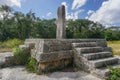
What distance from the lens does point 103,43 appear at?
642cm

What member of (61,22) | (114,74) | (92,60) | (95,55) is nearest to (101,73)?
(114,74)

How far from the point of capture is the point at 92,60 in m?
4.74

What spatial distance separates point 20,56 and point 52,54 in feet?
5.39

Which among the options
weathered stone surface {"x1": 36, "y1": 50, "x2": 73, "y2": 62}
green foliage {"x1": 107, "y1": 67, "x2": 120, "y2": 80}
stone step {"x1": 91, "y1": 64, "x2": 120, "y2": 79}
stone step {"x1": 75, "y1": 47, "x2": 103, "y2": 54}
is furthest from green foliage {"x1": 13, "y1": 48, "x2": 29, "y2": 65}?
green foliage {"x1": 107, "y1": 67, "x2": 120, "y2": 80}

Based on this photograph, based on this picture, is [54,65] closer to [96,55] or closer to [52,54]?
[52,54]

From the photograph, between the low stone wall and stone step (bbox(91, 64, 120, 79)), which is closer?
stone step (bbox(91, 64, 120, 79))

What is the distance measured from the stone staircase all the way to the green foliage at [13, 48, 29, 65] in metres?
1.95

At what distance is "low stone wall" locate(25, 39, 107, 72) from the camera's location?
451 centimetres

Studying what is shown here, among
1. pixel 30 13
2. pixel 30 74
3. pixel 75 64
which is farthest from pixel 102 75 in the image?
pixel 30 13

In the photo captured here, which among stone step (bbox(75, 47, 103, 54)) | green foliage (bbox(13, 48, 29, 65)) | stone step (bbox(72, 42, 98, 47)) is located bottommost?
green foliage (bbox(13, 48, 29, 65))

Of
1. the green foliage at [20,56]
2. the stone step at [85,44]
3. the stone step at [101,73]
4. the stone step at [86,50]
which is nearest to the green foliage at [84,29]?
the stone step at [85,44]

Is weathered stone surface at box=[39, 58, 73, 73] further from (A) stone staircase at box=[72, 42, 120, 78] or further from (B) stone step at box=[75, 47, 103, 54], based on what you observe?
(B) stone step at box=[75, 47, 103, 54]

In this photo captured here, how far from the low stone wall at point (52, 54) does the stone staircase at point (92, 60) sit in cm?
29

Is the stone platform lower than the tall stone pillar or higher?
lower
